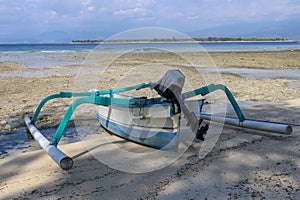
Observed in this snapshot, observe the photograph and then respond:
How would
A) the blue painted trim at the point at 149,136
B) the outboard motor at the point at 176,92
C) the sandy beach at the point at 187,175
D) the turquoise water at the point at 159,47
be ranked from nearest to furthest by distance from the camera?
the sandy beach at the point at 187,175
the outboard motor at the point at 176,92
the blue painted trim at the point at 149,136
the turquoise water at the point at 159,47

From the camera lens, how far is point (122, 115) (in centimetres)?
523

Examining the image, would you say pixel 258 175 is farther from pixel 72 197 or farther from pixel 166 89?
pixel 72 197

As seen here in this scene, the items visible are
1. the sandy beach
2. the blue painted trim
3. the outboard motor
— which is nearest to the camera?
the sandy beach

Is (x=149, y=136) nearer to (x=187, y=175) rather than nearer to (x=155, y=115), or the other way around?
(x=155, y=115)

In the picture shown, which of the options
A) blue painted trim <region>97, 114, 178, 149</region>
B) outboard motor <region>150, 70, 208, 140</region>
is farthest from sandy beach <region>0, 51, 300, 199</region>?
outboard motor <region>150, 70, 208, 140</region>

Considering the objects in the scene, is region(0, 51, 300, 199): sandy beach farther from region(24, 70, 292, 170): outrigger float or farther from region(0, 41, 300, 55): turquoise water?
region(0, 41, 300, 55): turquoise water

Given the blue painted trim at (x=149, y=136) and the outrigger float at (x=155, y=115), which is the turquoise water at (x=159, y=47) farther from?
the blue painted trim at (x=149, y=136)

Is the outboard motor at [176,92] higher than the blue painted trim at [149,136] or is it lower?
higher

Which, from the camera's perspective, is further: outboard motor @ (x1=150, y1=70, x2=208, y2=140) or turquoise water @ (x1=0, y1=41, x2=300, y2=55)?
turquoise water @ (x1=0, y1=41, x2=300, y2=55)

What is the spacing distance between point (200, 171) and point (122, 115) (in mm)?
1745

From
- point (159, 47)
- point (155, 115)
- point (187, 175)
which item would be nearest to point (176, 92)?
point (155, 115)

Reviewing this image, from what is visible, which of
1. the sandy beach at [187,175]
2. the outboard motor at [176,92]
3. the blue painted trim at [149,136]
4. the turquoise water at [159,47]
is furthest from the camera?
the turquoise water at [159,47]

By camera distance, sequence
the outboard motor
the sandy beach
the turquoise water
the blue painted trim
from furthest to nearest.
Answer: the turquoise water < the blue painted trim < the outboard motor < the sandy beach

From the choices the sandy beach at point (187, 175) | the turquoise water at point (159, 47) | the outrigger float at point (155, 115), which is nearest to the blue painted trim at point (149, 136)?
the outrigger float at point (155, 115)
